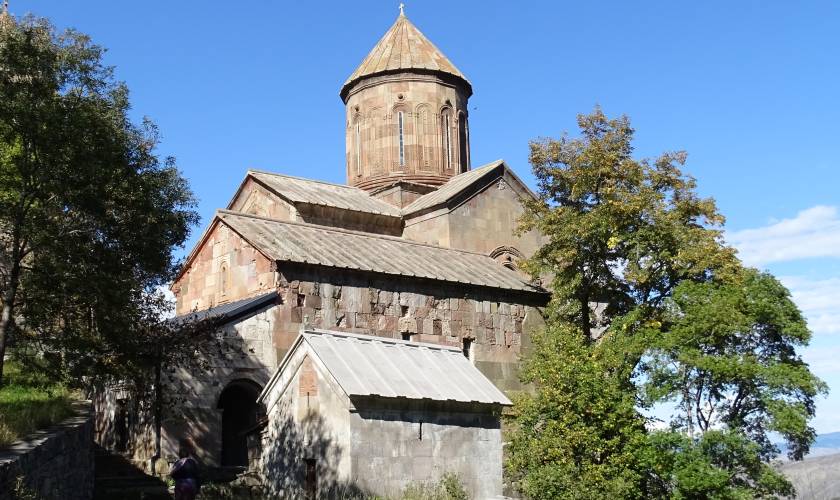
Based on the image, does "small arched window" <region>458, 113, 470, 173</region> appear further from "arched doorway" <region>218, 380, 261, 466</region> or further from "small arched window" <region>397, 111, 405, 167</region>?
"arched doorway" <region>218, 380, 261, 466</region>

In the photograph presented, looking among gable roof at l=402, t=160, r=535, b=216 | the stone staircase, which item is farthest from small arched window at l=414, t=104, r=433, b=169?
the stone staircase

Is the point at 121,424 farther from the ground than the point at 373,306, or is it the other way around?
the point at 373,306

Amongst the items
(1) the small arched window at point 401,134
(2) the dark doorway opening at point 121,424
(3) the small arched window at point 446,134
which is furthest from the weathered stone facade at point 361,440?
(3) the small arched window at point 446,134

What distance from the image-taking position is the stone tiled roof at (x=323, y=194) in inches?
737

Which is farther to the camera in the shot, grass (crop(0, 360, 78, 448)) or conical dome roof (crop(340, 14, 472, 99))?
conical dome roof (crop(340, 14, 472, 99))

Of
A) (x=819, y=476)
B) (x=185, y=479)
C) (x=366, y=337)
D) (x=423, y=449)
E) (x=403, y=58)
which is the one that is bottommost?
(x=819, y=476)

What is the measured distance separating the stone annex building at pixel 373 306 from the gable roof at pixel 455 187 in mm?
65

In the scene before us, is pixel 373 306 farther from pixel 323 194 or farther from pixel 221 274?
pixel 323 194

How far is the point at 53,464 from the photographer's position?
7977 mm

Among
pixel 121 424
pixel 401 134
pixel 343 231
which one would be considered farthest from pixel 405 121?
pixel 121 424

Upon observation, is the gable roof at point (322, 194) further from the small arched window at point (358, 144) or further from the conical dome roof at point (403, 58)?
the conical dome roof at point (403, 58)

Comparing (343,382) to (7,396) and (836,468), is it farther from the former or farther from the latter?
(836,468)

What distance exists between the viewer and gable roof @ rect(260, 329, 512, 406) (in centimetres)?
1021

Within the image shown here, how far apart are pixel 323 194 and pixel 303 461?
32.9 feet
